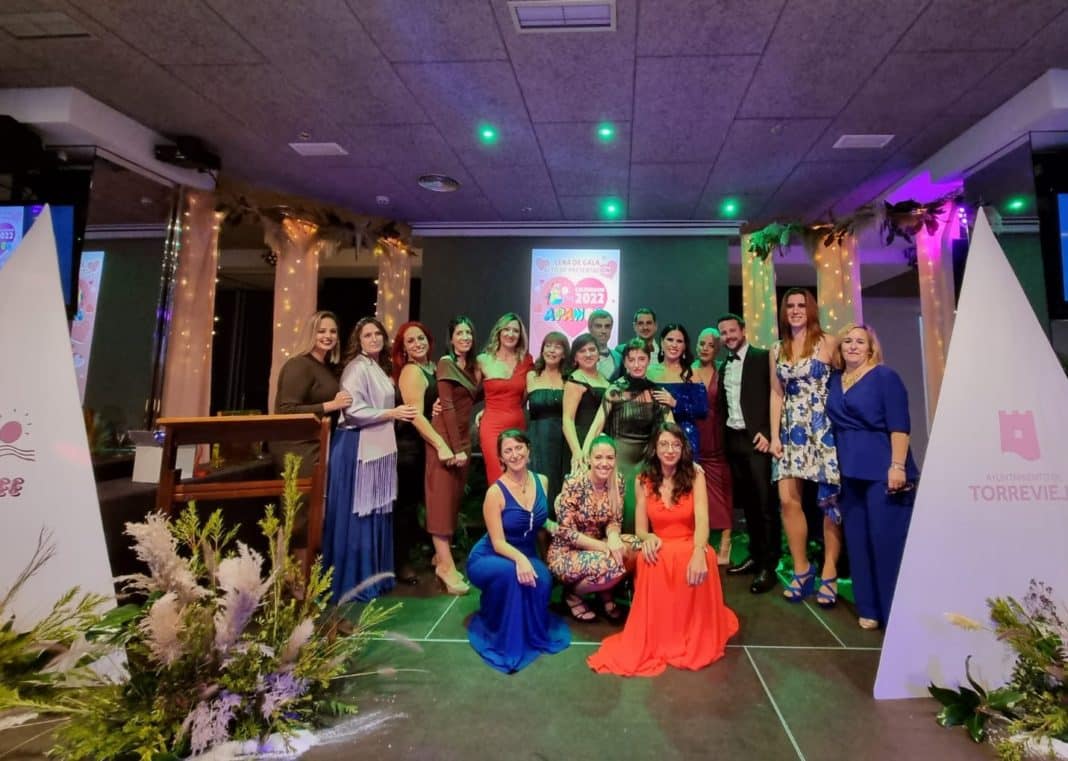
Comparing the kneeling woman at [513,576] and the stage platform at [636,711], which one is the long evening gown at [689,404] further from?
the stage platform at [636,711]

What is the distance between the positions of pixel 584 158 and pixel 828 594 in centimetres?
350

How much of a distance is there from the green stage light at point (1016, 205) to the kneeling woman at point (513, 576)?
12.9 ft

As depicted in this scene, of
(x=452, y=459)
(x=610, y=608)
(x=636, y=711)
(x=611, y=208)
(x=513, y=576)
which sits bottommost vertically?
(x=636, y=711)

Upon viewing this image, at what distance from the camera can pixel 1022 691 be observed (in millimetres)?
1600

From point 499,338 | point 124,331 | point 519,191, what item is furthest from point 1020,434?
point 124,331

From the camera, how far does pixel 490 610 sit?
93.1 inches

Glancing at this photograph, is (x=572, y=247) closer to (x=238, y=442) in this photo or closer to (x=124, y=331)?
(x=238, y=442)

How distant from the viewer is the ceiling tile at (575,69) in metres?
2.76

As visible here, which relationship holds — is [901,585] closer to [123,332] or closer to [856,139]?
[856,139]

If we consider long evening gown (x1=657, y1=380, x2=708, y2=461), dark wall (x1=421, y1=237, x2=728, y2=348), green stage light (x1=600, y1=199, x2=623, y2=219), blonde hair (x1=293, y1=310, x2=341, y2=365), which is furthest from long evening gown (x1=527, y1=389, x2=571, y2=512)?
dark wall (x1=421, y1=237, x2=728, y2=348)

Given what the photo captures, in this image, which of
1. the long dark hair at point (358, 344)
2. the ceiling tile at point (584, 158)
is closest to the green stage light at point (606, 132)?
the ceiling tile at point (584, 158)

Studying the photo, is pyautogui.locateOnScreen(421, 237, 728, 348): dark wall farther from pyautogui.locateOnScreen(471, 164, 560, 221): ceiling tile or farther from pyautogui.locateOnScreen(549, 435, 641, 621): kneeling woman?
pyautogui.locateOnScreen(549, 435, 641, 621): kneeling woman

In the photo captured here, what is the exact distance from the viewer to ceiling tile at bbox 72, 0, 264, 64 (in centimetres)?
262

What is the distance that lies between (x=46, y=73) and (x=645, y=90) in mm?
3777
